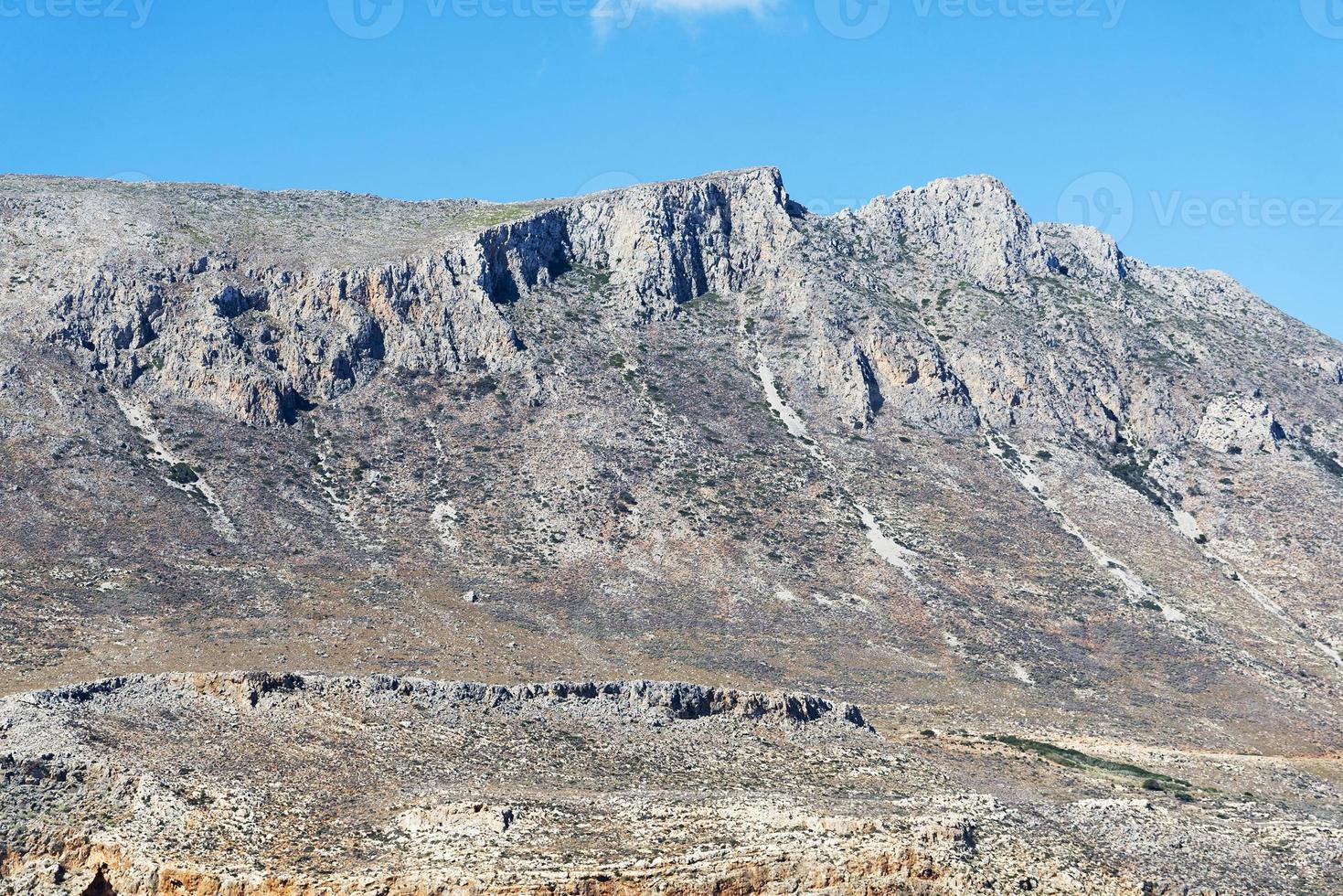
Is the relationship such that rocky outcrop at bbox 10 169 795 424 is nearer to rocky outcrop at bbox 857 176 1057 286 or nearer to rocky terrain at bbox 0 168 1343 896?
rocky terrain at bbox 0 168 1343 896

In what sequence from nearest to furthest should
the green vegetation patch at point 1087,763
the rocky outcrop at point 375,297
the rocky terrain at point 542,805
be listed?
the rocky terrain at point 542,805 → the green vegetation patch at point 1087,763 → the rocky outcrop at point 375,297

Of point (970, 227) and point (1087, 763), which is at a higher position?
point (970, 227)

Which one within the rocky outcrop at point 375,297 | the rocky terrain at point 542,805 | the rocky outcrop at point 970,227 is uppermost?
the rocky outcrop at point 970,227

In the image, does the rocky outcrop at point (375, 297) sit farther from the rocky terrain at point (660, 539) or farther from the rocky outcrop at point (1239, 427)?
the rocky outcrop at point (1239, 427)

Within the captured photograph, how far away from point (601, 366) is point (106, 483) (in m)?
37.2

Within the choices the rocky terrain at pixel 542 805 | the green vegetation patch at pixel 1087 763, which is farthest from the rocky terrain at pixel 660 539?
the green vegetation patch at pixel 1087 763

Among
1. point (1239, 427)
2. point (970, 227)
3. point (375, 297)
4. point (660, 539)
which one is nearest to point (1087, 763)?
point (660, 539)

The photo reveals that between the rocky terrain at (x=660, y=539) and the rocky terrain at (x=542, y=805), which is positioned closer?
the rocky terrain at (x=542, y=805)

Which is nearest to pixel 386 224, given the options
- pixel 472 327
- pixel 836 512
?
pixel 472 327

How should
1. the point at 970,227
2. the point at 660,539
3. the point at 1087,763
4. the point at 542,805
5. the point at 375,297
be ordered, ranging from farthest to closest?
the point at 970,227 < the point at 375,297 < the point at 660,539 < the point at 1087,763 < the point at 542,805

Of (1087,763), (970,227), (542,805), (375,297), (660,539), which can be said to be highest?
(970,227)

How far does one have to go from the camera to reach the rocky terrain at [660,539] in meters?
37.3

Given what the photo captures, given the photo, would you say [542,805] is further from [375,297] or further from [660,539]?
[375,297]

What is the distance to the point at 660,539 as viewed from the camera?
84688 millimetres
